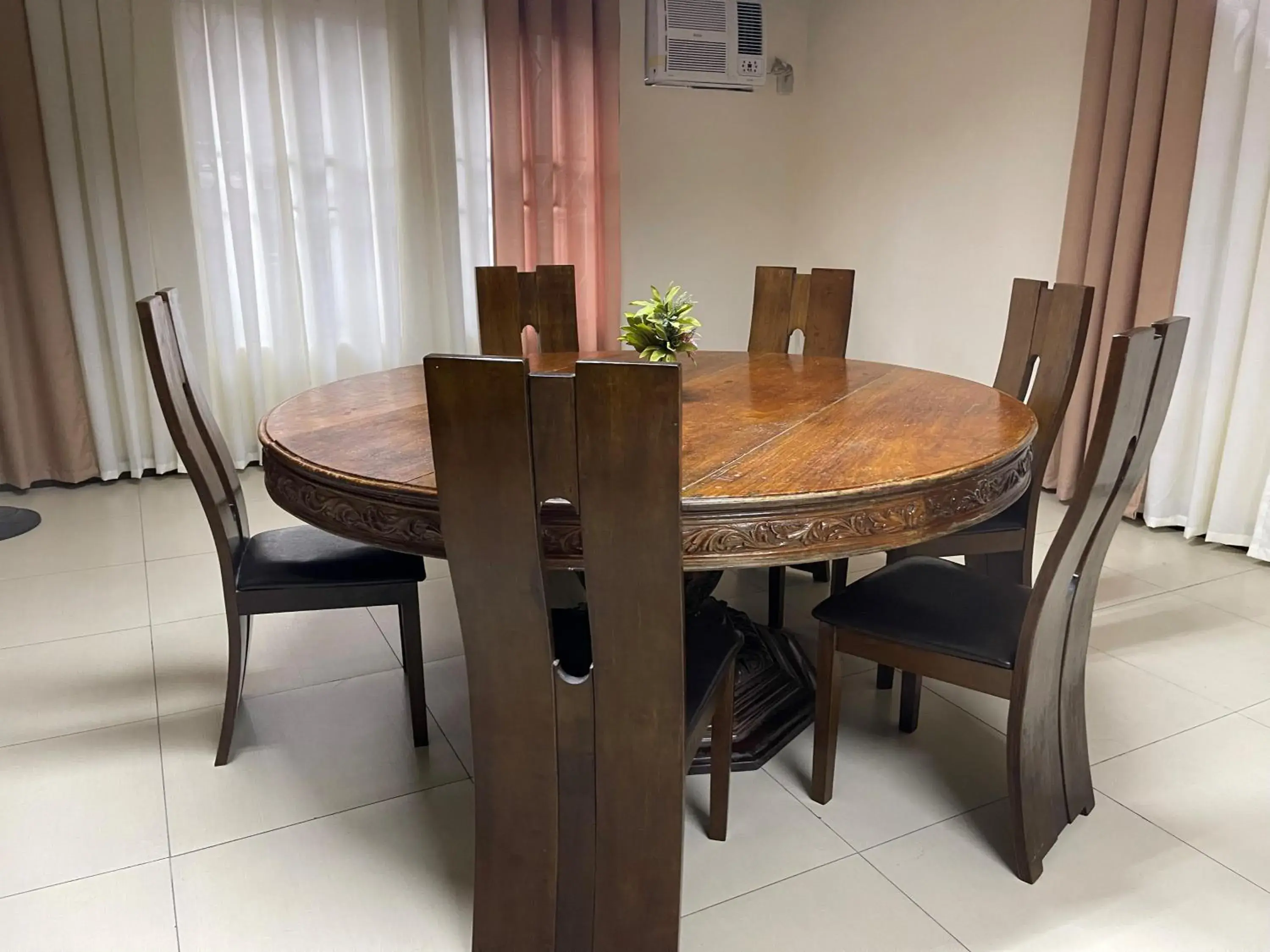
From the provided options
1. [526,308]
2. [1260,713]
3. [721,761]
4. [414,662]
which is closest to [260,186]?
[526,308]

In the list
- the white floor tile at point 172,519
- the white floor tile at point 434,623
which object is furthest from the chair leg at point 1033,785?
the white floor tile at point 172,519

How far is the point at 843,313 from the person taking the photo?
2.75m

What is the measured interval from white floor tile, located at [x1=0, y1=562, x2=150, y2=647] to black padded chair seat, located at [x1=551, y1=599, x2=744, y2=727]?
1693 mm

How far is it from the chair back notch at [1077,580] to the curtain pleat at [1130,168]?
1.60 meters

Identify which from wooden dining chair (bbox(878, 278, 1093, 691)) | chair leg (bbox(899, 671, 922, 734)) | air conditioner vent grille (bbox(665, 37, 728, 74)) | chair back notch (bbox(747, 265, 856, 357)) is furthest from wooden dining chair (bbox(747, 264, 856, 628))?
air conditioner vent grille (bbox(665, 37, 728, 74))

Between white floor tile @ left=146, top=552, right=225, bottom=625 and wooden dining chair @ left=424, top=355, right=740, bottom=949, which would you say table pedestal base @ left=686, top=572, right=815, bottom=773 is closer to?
wooden dining chair @ left=424, top=355, right=740, bottom=949

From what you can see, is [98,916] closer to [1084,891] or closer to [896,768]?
[896,768]

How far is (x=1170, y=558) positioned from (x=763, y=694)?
1.78 metres

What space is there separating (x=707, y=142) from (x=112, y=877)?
163 inches

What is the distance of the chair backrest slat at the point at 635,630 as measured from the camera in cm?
95

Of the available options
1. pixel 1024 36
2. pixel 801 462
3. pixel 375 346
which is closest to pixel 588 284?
pixel 375 346

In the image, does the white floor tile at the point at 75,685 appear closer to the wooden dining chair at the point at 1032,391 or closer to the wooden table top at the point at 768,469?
the wooden table top at the point at 768,469

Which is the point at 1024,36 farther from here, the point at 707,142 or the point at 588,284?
the point at 588,284

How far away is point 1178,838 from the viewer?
1657 mm
